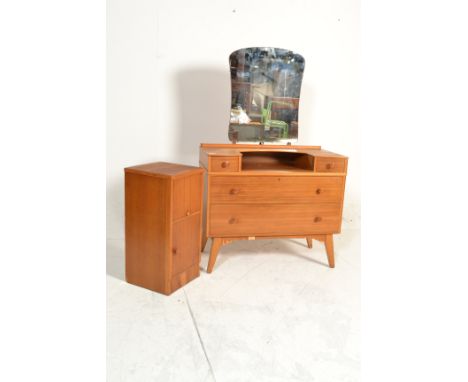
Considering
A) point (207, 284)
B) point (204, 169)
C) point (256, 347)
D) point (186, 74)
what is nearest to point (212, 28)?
point (186, 74)

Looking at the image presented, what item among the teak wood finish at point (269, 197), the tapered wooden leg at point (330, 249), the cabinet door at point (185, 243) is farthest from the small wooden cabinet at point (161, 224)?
the tapered wooden leg at point (330, 249)

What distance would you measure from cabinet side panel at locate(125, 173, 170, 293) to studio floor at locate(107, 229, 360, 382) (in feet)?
0.23

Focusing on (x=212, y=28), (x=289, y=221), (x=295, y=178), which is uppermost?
(x=212, y=28)

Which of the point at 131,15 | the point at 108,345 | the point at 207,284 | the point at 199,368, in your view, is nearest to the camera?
the point at 199,368

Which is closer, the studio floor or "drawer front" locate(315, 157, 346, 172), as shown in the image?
the studio floor

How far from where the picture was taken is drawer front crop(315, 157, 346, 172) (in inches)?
85.7

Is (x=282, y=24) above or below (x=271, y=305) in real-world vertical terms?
above

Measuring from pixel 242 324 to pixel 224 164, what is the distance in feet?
2.60

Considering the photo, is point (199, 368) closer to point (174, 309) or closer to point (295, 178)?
point (174, 309)

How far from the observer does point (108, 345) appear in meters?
1.50

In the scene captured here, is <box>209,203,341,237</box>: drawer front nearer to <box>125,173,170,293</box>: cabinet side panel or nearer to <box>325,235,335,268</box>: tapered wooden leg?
<box>325,235,335,268</box>: tapered wooden leg

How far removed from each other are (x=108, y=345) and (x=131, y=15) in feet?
6.31

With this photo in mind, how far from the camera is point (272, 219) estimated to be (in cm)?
218

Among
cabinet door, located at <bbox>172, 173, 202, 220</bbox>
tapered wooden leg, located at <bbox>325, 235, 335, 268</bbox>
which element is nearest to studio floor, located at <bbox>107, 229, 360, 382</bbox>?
tapered wooden leg, located at <bbox>325, 235, 335, 268</bbox>
